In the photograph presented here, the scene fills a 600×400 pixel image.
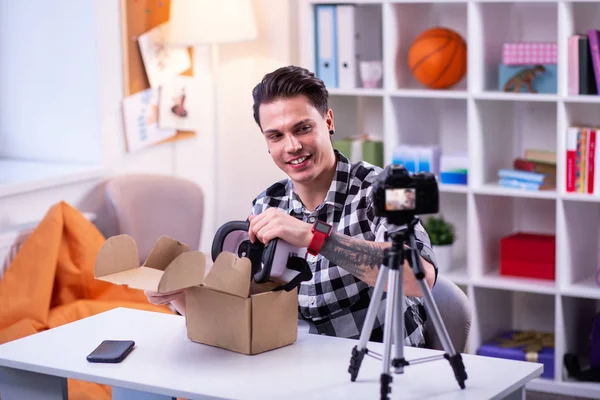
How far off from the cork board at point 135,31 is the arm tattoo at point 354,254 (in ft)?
6.67

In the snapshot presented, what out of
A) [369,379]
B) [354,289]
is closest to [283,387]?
[369,379]

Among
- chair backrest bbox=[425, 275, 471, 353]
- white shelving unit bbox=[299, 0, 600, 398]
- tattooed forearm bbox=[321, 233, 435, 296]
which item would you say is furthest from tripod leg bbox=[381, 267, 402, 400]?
white shelving unit bbox=[299, 0, 600, 398]

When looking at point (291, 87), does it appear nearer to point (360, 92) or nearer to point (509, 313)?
point (360, 92)

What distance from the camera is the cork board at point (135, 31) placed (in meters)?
3.85

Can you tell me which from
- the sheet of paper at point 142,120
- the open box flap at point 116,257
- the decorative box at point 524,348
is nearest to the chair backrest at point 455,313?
the open box flap at point 116,257

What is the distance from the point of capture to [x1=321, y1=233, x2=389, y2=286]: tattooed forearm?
203 cm

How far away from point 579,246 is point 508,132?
0.55 m

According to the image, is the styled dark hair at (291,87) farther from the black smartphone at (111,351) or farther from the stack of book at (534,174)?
the stack of book at (534,174)

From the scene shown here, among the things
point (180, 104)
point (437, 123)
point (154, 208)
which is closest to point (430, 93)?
point (437, 123)

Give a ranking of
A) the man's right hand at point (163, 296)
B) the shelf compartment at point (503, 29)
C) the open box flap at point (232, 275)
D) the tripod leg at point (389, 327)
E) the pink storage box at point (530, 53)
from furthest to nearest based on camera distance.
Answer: the shelf compartment at point (503, 29)
the pink storage box at point (530, 53)
the man's right hand at point (163, 296)
the open box flap at point (232, 275)
the tripod leg at point (389, 327)

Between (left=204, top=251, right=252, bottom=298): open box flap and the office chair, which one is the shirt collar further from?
the office chair

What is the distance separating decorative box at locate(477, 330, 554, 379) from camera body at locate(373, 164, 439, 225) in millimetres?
2211

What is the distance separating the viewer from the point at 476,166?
3842mm

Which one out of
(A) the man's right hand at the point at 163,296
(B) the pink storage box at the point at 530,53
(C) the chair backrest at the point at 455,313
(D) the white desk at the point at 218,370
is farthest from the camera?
(B) the pink storage box at the point at 530,53
